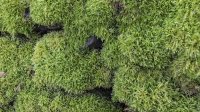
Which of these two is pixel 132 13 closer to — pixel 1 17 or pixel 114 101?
pixel 114 101

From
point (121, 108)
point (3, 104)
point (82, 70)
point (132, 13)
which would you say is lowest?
point (3, 104)

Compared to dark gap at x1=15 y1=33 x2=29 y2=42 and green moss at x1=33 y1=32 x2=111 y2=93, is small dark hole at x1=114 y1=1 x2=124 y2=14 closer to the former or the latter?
Answer: green moss at x1=33 y1=32 x2=111 y2=93

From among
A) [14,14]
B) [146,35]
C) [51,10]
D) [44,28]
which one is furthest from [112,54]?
[14,14]

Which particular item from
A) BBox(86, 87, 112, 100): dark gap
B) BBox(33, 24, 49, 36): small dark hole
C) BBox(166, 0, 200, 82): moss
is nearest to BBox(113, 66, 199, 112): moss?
BBox(166, 0, 200, 82): moss

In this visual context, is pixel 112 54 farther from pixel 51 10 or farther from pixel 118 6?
pixel 51 10

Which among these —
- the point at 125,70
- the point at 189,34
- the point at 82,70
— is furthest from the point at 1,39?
the point at 189,34

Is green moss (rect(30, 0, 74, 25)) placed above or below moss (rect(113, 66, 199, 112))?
above
